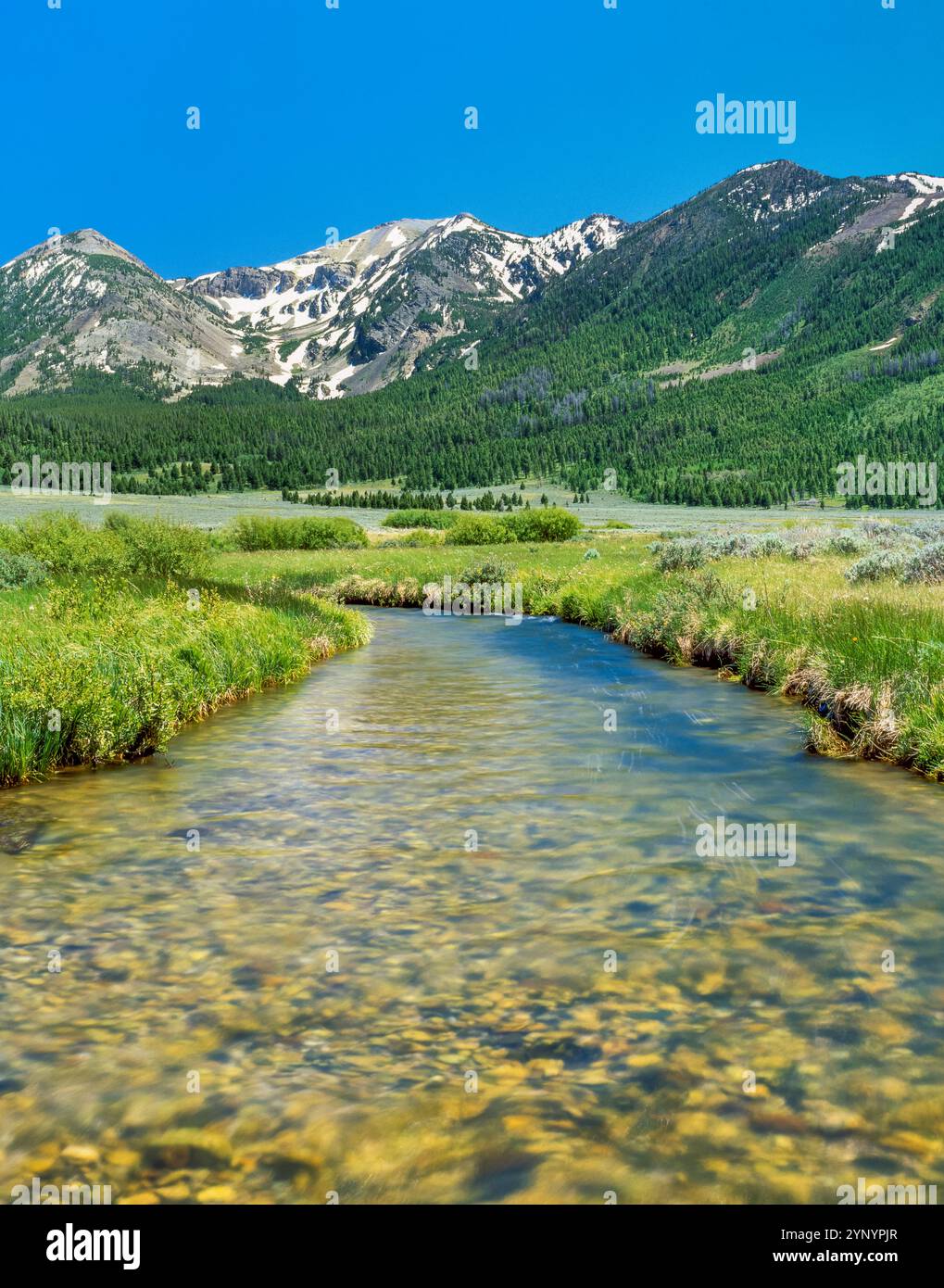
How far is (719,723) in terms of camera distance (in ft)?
53.0

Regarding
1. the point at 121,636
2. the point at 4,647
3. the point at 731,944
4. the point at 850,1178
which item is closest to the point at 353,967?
the point at 731,944

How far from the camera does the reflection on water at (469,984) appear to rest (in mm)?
4812

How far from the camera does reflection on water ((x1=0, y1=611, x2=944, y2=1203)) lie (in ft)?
15.8

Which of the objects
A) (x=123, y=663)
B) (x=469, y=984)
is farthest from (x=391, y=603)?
(x=469, y=984)

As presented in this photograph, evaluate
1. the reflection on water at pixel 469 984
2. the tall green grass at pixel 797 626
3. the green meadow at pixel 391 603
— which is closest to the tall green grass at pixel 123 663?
the green meadow at pixel 391 603

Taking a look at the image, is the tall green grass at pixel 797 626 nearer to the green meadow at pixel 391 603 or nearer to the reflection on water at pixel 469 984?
the green meadow at pixel 391 603

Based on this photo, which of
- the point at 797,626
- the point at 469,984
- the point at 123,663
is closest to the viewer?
the point at 469,984

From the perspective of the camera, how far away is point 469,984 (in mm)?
6711

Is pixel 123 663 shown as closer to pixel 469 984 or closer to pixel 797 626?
pixel 469 984

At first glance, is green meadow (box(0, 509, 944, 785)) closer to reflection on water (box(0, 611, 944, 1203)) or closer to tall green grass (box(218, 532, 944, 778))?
tall green grass (box(218, 532, 944, 778))

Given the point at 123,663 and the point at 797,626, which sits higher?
the point at 797,626

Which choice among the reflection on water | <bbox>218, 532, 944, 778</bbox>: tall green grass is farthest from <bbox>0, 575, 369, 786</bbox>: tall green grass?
<bbox>218, 532, 944, 778</bbox>: tall green grass

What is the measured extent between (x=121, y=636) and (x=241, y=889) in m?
9.51
